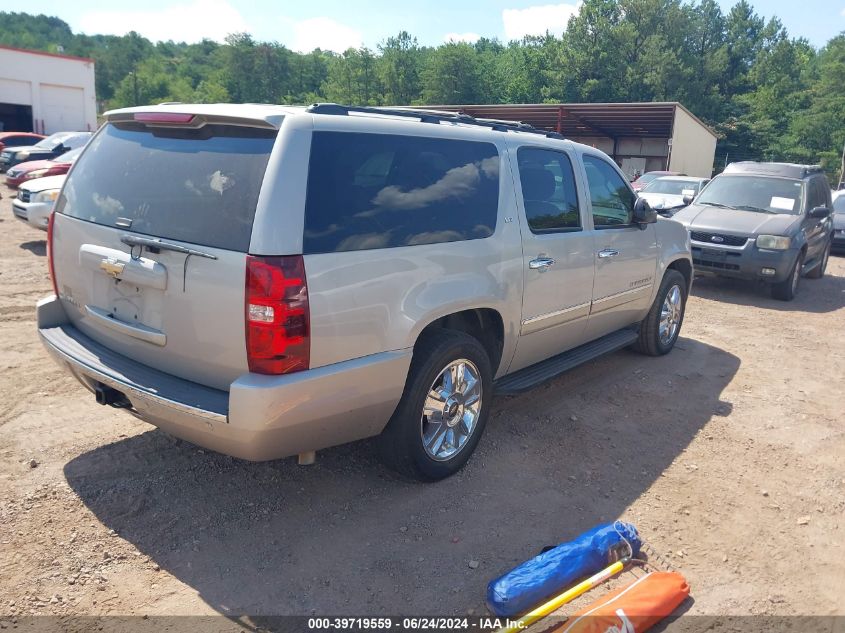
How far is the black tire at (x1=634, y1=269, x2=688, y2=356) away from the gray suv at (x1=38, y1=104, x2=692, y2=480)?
2.18 metres

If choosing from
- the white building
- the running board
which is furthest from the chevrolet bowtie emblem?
the white building

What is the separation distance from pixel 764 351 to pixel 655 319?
1755 mm

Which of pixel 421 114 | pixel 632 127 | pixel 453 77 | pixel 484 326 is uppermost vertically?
pixel 453 77

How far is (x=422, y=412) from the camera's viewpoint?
366 cm

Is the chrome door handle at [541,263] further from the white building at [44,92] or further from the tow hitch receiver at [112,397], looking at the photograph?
the white building at [44,92]

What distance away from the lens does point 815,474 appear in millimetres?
4371

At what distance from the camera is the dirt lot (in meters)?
3.02

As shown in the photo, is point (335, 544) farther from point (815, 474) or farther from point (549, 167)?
point (815, 474)

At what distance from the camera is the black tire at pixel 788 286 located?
9.66 metres

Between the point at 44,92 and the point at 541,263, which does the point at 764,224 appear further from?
the point at 44,92

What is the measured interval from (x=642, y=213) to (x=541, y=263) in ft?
5.22

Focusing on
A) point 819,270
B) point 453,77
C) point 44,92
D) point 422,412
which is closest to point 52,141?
point 44,92

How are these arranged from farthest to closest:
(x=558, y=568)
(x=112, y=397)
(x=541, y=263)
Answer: (x=541, y=263) → (x=112, y=397) → (x=558, y=568)


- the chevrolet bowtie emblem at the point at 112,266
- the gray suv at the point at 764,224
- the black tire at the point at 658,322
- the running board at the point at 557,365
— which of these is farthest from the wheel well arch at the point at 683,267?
the chevrolet bowtie emblem at the point at 112,266
